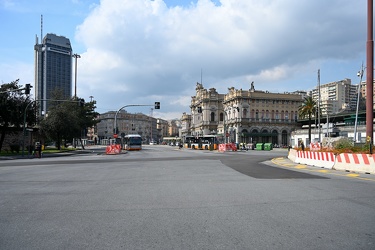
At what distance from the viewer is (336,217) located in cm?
720

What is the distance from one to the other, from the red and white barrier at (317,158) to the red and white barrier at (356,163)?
721mm

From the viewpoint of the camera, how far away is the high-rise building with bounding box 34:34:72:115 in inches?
3302

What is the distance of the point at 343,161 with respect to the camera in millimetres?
19516

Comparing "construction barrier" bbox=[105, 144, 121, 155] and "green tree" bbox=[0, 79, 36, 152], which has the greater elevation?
"green tree" bbox=[0, 79, 36, 152]

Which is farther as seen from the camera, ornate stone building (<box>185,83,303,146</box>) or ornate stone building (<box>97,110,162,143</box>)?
ornate stone building (<box>97,110,162,143</box>)

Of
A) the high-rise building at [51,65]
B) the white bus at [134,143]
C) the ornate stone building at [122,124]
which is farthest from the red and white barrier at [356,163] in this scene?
the ornate stone building at [122,124]

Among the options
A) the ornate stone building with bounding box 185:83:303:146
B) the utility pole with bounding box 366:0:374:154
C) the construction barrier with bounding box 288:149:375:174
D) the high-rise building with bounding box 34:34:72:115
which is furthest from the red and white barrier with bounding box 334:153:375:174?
the ornate stone building with bounding box 185:83:303:146

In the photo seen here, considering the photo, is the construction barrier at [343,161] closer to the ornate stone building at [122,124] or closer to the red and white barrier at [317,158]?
the red and white barrier at [317,158]

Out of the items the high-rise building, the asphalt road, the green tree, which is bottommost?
the asphalt road

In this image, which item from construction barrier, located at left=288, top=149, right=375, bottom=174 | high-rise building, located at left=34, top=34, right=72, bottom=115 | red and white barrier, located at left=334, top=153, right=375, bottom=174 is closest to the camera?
red and white barrier, located at left=334, top=153, right=375, bottom=174

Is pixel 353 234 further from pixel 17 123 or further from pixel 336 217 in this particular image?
pixel 17 123

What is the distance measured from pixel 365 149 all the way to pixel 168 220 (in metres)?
16.6

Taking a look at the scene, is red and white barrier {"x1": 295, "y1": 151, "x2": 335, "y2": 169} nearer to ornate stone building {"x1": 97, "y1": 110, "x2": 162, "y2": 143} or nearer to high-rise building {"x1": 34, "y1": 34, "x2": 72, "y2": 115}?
high-rise building {"x1": 34, "y1": 34, "x2": 72, "y2": 115}

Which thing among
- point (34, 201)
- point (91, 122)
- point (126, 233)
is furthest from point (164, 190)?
point (91, 122)
